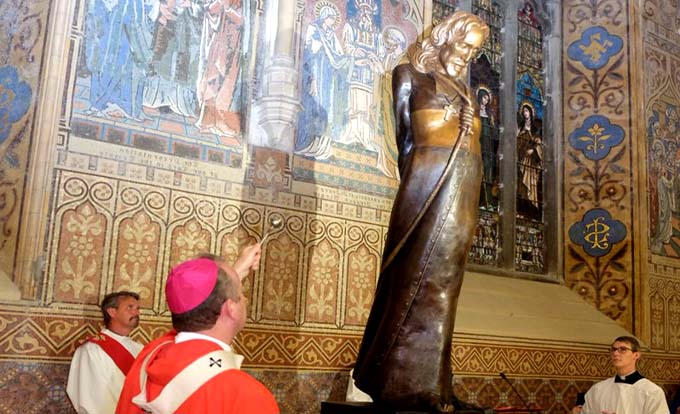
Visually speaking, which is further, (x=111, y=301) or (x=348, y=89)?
(x=348, y=89)

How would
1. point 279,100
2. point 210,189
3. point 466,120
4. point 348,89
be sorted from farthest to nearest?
point 348,89 → point 279,100 → point 210,189 → point 466,120

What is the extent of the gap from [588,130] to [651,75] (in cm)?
103

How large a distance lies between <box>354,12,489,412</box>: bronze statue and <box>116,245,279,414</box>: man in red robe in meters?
1.64

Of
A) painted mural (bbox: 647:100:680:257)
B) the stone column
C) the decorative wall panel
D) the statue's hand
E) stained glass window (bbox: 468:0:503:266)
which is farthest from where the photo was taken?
painted mural (bbox: 647:100:680:257)

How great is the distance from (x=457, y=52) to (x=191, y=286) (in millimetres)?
2543

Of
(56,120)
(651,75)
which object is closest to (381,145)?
(56,120)

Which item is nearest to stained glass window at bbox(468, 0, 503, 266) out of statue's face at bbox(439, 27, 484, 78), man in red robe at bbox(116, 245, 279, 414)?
statue's face at bbox(439, 27, 484, 78)

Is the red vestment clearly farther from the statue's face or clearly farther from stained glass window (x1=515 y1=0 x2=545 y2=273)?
stained glass window (x1=515 y1=0 x2=545 y2=273)

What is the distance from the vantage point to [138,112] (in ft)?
18.4

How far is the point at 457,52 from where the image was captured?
4402 millimetres

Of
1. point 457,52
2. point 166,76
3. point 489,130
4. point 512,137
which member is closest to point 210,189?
point 166,76

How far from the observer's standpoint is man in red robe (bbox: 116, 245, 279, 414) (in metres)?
2.26

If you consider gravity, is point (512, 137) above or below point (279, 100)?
above

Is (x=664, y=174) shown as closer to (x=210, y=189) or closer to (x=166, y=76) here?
(x=210, y=189)
